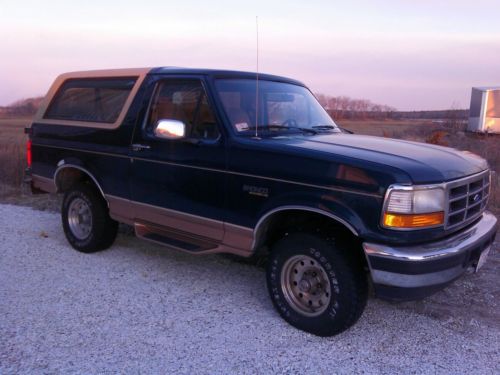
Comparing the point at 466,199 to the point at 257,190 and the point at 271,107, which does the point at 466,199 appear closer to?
the point at 257,190

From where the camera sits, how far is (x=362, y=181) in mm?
3430

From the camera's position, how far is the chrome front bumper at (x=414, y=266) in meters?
3.35

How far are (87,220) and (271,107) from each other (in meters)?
2.60

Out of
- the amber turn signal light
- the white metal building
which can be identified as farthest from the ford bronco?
the white metal building

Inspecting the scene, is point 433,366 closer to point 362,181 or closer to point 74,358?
point 362,181

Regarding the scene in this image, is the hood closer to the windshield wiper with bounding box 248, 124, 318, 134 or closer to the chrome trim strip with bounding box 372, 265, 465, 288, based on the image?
the windshield wiper with bounding box 248, 124, 318, 134

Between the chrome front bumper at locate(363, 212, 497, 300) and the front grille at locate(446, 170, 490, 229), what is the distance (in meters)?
0.21

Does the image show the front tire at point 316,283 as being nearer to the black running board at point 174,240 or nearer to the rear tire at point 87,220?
the black running board at point 174,240

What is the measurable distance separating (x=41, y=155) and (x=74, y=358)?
134 inches

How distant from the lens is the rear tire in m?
5.62

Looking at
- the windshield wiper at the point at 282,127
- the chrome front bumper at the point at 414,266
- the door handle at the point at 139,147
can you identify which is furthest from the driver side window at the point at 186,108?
the chrome front bumper at the point at 414,266

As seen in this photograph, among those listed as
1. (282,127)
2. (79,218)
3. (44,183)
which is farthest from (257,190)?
(44,183)

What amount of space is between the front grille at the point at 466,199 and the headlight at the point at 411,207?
0.16m

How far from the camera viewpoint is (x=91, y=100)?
5727 millimetres
